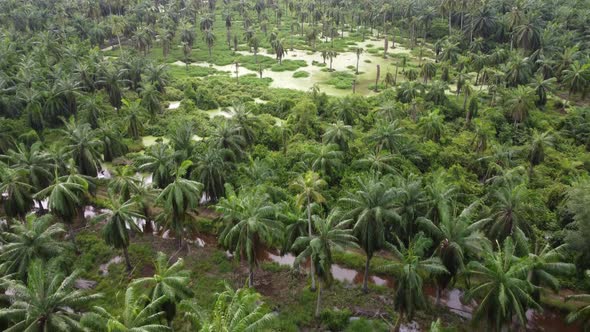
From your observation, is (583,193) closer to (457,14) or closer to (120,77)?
(120,77)

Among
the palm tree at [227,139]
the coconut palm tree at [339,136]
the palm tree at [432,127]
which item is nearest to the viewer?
the palm tree at [227,139]

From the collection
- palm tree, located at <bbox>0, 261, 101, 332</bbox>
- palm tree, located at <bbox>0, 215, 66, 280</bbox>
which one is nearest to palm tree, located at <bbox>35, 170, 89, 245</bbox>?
palm tree, located at <bbox>0, 215, 66, 280</bbox>

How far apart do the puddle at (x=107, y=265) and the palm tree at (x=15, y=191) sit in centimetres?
849

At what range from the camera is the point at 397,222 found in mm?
32812

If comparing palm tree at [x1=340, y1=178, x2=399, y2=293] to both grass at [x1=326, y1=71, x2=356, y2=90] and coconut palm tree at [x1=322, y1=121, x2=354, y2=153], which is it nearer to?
coconut palm tree at [x1=322, y1=121, x2=354, y2=153]

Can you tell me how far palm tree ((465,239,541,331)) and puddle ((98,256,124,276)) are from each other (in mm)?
29185

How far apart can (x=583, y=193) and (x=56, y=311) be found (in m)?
38.5

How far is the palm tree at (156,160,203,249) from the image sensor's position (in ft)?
115

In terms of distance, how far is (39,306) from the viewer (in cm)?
2514

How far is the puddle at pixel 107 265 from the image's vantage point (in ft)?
125

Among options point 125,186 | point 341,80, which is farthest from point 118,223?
point 341,80

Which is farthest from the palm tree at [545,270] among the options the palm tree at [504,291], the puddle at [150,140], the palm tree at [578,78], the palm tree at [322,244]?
the puddle at [150,140]

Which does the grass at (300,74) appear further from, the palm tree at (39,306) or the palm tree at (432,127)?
the palm tree at (39,306)

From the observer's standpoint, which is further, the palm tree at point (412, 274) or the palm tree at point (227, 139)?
the palm tree at point (227, 139)
